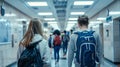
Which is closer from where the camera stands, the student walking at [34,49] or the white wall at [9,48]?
the student walking at [34,49]

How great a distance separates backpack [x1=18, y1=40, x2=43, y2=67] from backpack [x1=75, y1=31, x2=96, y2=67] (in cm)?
59

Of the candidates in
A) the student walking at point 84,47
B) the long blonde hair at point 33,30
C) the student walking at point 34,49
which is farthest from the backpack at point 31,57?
the student walking at point 84,47

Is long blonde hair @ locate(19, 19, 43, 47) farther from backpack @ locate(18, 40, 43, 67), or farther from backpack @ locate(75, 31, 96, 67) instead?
backpack @ locate(75, 31, 96, 67)

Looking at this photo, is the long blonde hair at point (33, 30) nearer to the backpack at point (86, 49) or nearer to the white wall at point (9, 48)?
the backpack at point (86, 49)

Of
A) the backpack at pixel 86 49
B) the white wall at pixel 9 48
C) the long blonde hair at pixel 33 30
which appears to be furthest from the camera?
the white wall at pixel 9 48

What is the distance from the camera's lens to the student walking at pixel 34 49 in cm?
253

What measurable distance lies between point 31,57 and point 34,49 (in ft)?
0.33

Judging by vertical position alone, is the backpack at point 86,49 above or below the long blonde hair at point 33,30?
below

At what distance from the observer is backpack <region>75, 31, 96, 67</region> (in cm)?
291

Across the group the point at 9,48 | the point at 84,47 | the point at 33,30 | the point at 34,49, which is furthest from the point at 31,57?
the point at 9,48

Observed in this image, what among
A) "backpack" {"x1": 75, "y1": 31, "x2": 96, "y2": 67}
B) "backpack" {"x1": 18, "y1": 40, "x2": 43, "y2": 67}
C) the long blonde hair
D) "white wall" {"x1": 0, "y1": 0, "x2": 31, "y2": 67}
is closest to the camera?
"backpack" {"x1": 18, "y1": 40, "x2": 43, "y2": 67}

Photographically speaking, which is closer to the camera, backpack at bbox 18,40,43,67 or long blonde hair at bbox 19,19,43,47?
backpack at bbox 18,40,43,67

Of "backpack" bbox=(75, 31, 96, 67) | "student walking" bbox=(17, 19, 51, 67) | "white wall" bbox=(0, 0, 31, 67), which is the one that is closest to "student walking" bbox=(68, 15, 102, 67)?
"backpack" bbox=(75, 31, 96, 67)

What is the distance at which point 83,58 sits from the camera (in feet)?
9.55
